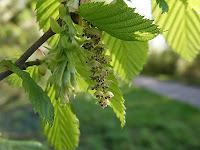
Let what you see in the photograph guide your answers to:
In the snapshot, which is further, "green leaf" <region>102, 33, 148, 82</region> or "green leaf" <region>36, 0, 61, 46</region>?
"green leaf" <region>102, 33, 148, 82</region>

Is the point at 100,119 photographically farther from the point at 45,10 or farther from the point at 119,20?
the point at 119,20

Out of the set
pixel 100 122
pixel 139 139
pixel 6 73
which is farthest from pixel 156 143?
pixel 6 73

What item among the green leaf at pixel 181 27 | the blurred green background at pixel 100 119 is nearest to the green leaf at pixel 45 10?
the green leaf at pixel 181 27

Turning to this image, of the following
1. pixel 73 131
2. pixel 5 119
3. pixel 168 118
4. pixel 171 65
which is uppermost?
pixel 73 131

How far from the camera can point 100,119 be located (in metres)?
Answer: 6.56

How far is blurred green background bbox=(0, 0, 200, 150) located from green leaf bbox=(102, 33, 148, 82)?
2.36 metres

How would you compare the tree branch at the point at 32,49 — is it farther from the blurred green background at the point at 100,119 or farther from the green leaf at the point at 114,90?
the blurred green background at the point at 100,119

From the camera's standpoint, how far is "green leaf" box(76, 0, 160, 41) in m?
0.53

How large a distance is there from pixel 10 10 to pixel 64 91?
11.6ft

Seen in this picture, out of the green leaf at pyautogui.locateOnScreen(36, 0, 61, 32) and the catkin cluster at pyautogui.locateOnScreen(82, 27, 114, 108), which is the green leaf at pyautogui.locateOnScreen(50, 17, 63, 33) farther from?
the green leaf at pyautogui.locateOnScreen(36, 0, 61, 32)

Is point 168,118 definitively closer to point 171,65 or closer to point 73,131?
point 73,131

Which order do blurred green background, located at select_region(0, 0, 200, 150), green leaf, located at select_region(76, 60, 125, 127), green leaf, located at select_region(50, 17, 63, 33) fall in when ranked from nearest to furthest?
green leaf, located at select_region(50, 17, 63, 33) → green leaf, located at select_region(76, 60, 125, 127) → blurred green background, located at select_region(0, 0, 200, 150)

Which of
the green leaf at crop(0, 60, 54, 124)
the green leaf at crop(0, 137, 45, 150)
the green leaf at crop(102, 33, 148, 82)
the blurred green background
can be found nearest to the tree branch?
the green leaf at crop(0, 60, 54, 124)

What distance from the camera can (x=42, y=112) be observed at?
546 mm
